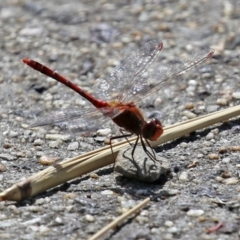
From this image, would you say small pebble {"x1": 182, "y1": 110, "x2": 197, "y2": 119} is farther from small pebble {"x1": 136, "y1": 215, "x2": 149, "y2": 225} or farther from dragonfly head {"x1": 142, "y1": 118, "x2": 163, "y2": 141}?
small pebble {"x1": 136, "y1": 215, "x2": 149, "y2": 225}

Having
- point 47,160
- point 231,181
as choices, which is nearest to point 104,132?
point 47,160

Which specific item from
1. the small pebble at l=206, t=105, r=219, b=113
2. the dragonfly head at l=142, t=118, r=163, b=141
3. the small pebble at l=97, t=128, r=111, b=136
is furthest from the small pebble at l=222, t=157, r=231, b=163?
the small pebble at l=97, t=128, r=111, b=136

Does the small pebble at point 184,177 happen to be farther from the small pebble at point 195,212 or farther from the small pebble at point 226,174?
the small pebble at point 195,212

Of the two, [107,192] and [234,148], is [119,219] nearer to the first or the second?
[107,192]

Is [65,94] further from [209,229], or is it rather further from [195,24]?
[209,229]

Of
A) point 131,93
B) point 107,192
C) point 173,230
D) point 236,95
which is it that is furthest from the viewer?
point 236,95

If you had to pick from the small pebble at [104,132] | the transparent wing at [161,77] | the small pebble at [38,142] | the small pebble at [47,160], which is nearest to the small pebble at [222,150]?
the transparent wing at [161,77]
